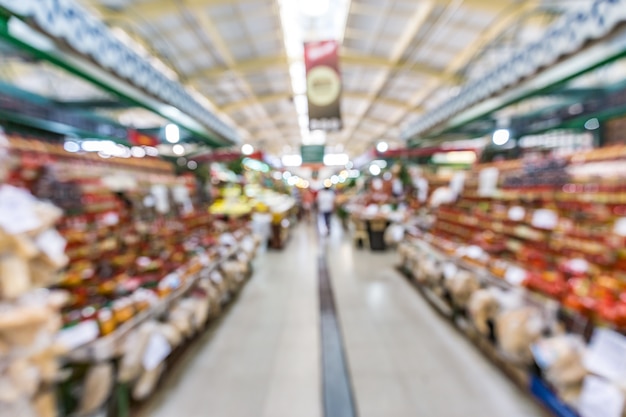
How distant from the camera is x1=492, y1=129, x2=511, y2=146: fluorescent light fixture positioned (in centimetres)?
623

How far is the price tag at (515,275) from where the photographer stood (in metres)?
2.54

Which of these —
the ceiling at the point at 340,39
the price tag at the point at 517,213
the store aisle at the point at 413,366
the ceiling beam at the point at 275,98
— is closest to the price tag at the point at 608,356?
the store aisle at the point at 413,366

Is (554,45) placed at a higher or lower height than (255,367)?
higher

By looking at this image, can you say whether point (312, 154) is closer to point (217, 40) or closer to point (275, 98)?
point (217, 40)

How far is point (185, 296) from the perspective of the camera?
301cm

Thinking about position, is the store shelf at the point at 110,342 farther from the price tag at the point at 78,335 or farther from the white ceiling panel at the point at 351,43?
the white ceiling panel at the point at 351,43

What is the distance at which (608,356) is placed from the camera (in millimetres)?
1617

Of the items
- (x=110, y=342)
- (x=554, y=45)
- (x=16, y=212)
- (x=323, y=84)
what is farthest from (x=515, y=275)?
(x=323, y=84)

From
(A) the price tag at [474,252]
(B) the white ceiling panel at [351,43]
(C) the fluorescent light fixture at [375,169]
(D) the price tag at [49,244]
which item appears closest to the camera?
(D) the price tag at [49,244]

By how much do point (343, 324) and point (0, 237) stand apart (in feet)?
9.70

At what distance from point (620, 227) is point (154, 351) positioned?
2958mm

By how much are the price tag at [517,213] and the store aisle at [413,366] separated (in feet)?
3.99

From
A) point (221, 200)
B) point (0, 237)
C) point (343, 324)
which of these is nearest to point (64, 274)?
point (0, 237)

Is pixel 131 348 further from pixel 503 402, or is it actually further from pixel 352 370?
pixel 503 402
